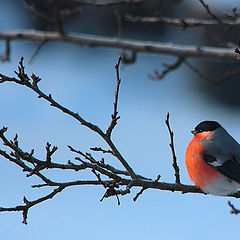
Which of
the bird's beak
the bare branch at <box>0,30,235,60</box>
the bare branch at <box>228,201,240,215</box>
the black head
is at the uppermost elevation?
the bare branch at <box>0,30,235,60</box>

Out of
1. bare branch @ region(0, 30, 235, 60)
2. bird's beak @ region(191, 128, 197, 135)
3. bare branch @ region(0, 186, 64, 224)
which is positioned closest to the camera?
bare branch @ region(0, 186, 64, 224)

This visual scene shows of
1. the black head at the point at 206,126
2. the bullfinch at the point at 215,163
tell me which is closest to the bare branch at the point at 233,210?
the bullfinch at the point at 215,163

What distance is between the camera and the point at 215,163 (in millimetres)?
5602

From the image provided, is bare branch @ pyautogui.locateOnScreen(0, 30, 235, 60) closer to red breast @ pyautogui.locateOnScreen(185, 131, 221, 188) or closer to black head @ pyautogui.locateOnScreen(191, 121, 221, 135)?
black head @ pyautogui.locateOnScreen(191, 121, 221, 135)

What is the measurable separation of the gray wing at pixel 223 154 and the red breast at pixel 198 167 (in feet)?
0.16

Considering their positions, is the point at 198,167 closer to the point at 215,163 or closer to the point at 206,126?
the point at 215,163

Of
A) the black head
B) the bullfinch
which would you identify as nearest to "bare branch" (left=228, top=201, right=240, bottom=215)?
the bullfinch

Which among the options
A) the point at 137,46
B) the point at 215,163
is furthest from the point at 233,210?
the point at 137,46

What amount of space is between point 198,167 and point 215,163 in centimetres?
19

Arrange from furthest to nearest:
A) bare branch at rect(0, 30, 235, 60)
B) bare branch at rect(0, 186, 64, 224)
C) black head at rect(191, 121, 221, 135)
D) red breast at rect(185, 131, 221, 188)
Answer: bare branch at rect(0, 30, 235, 60) < black head at rect(191, 121, 221, 135) < red breast at rect(185, 131, 221, 188) < bare branch at rect(0, 186, 64, 224)

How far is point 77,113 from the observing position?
4.21m

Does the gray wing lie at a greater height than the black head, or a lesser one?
lesser

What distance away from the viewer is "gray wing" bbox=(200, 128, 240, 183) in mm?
5518

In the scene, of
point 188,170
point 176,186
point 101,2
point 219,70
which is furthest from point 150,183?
point 219,70
